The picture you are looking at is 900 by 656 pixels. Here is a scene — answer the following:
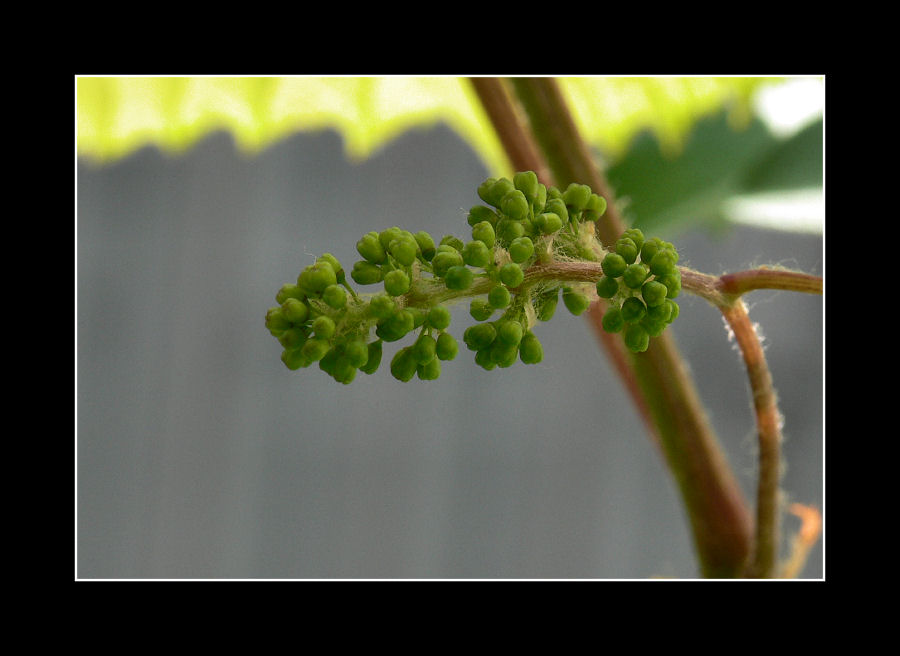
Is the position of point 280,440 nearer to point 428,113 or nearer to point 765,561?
point 428,113

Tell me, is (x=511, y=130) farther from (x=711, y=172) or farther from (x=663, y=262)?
(x=711, y=172)

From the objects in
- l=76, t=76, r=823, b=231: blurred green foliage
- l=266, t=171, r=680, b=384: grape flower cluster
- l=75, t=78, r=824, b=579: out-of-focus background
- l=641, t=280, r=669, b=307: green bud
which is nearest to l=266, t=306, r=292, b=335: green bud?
l=266, t=171, r=680, b=384: grape flower cluster

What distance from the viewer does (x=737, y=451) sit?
150 cm

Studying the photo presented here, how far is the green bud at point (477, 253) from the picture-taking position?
0.25 meters

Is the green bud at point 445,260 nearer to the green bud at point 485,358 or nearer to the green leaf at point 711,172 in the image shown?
the green bud at point 485,358

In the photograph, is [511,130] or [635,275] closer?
[635,275]

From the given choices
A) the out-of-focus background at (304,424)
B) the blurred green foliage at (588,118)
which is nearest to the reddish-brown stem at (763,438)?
the blurred green foliage at (588,118)

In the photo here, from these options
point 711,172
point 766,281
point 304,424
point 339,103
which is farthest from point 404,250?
point 304,424

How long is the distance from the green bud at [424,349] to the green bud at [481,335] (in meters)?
0.01

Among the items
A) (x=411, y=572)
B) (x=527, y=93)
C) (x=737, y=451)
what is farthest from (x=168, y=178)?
(x=527, y=93)

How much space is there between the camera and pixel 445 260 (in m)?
0.25

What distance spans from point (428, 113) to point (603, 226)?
333 millimetres

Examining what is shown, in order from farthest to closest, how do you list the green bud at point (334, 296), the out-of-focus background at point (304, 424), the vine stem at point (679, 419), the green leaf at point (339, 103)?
1. the out-of-focus background at point (304, 424)
2. the green leaf at point (339, 103)
3. the vine stem at point (679, 419)
4. the green bud at point (334, 296)

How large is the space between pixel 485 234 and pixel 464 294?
0.06 ft
